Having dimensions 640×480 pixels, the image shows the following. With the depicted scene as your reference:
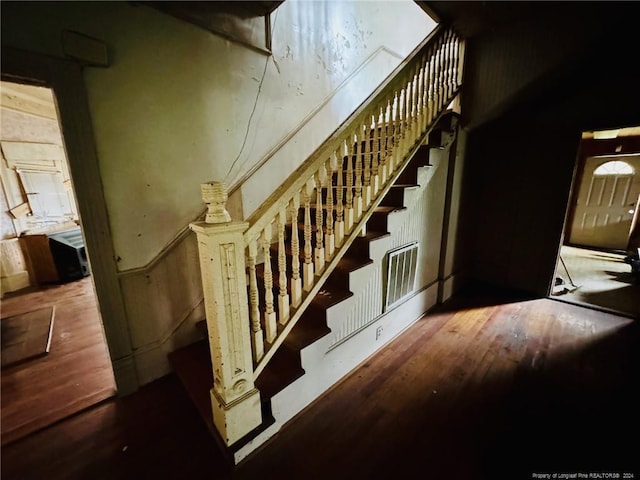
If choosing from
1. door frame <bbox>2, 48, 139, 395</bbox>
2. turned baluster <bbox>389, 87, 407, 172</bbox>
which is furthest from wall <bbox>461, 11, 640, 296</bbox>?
door frame <bbox>2, 48, 139, 395</bbox>

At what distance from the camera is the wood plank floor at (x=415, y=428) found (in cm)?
138

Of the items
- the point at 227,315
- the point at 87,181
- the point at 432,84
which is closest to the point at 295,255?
the point at 227,315

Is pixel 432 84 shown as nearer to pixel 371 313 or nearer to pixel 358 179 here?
pixel 358 179

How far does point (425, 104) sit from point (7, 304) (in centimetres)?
A: 534

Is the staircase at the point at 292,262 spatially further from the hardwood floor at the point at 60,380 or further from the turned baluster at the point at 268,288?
the hardwood floor at the point at 60,380

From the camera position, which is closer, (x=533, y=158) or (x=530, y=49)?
(x=530, y=49)

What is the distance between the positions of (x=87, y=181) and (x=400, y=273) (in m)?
2.39

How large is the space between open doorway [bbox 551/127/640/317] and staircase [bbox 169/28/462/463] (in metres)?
3.75

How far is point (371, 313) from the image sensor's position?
2258 millimetres

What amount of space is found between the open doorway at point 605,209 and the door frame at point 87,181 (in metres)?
5.53

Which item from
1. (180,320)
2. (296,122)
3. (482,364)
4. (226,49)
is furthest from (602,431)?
(226,49)

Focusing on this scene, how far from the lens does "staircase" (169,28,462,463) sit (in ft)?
4.21

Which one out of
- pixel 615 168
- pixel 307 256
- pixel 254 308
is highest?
pixel 615 168

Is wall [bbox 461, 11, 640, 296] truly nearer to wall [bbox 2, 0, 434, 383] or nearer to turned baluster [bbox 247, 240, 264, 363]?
wall [bbox 2, 0, 434, 383]
